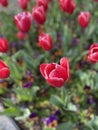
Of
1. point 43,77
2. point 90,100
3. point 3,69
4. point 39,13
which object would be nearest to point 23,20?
point 39,13

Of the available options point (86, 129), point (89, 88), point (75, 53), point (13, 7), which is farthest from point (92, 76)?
point (13, 7)

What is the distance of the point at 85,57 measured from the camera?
6.62 ft

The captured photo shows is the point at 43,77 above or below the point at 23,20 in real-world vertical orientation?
below

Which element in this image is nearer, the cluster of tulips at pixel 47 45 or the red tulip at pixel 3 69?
the cluster of tulips at pixel 47 45

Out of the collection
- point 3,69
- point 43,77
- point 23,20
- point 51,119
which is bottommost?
point 51,119

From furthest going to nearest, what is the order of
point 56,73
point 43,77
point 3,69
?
point 43,77 → point 3,69 → point 56,73

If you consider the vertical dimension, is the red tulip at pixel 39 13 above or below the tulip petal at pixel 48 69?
above

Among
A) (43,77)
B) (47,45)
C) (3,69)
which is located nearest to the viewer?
(3,69)

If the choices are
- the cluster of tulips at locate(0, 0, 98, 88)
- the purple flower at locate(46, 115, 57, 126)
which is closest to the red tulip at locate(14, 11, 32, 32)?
the cluster of tulips at locate(0, 0, 98, 88)

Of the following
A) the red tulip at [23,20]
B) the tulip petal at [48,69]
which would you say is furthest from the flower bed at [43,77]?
the tulip petal at [48,69]

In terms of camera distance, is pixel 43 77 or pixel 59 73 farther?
pixel 43 77

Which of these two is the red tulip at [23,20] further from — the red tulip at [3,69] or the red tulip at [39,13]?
the red tulip at [3,69]

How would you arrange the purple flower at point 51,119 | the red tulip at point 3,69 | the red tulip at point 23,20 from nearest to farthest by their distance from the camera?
the red tulip at point 3,69
the red tulip at point 23,20
the purple flower at point 51,119

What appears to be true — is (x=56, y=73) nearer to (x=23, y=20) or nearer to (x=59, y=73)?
(x=59, y=73)
